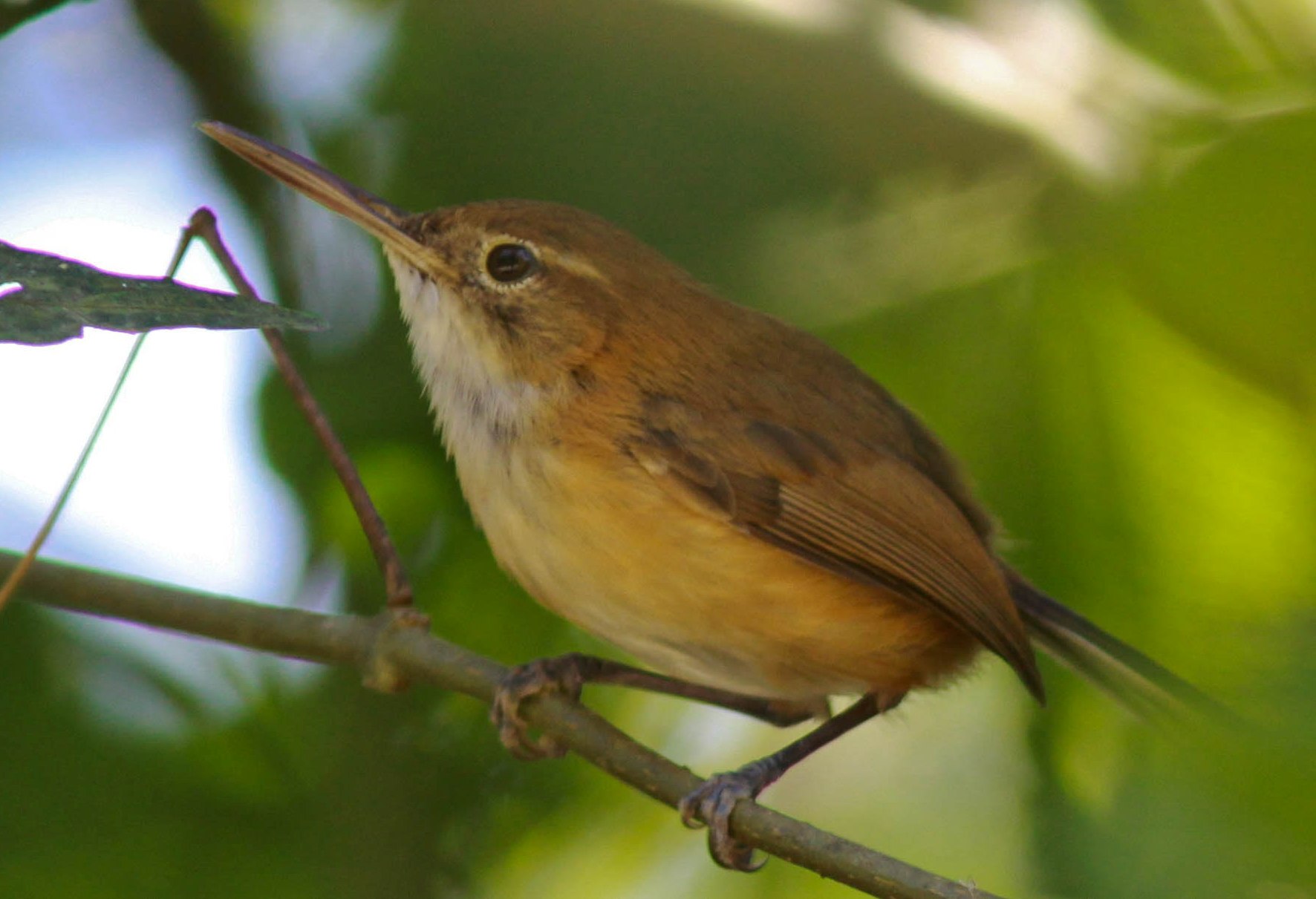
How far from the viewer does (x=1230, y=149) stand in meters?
2.60

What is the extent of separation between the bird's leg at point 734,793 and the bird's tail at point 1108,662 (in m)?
0.59

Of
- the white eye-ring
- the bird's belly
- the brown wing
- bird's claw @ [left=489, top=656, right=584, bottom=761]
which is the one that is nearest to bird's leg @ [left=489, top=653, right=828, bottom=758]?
bird's claw @ [left=489, top=656, right=584, bottom=761]

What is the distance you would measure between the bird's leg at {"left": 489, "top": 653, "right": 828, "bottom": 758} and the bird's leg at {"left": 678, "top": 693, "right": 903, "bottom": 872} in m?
0.34

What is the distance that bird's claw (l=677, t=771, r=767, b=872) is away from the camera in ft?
10.2

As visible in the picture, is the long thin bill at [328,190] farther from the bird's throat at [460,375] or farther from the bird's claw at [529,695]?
the bird's claw at [529,695]

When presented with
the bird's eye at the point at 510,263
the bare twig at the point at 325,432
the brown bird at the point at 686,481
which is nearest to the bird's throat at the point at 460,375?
the brown bird at the point at 686,481

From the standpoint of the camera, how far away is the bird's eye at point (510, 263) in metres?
3.64

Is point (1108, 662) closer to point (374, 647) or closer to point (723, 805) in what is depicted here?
Result: point (723, 805)

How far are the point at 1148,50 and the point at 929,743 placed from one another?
2.21m

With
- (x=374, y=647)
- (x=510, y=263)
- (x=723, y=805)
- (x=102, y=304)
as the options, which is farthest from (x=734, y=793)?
(x=102, y=304)

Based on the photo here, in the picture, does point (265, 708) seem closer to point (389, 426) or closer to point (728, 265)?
point (389, 426)

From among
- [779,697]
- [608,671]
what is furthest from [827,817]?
[608,671]

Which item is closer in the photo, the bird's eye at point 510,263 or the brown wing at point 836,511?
the brown wing at point 836,511

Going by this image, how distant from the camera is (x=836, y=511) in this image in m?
3.61
